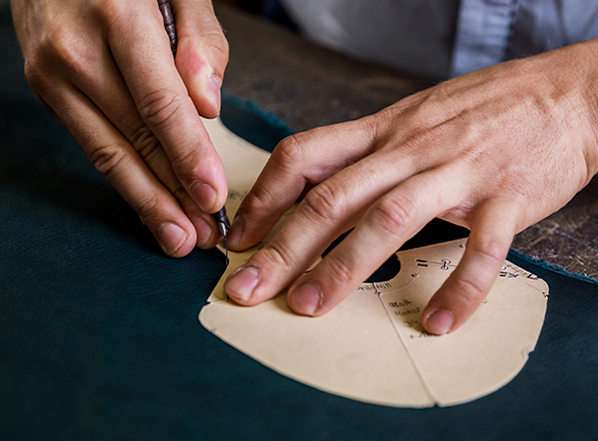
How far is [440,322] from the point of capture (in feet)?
2.06

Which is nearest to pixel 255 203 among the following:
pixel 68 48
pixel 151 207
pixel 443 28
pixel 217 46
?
pixel 151 207

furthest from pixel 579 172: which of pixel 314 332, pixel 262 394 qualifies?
pixel 262 394

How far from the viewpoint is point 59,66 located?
29.6 inches

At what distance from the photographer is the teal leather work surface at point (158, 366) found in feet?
1.66

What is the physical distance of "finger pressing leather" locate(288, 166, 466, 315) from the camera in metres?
0.64

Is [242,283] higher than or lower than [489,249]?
lower

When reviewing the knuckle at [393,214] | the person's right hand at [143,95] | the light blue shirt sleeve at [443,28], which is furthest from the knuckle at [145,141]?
the light blue shirt sleeve at [443,28]

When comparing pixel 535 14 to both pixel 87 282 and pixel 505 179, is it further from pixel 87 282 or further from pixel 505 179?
pixel 87 282

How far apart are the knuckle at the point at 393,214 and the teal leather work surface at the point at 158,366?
0.75ft

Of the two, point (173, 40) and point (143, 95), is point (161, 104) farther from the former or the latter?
point (173, 40)

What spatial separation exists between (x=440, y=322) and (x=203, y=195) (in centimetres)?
38

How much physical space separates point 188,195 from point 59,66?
0.93 feet

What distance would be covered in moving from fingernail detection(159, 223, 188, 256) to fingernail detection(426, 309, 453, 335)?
0.38 meters

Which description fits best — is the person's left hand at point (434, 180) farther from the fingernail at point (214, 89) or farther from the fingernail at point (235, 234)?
the fingernail at point (214, 89)
